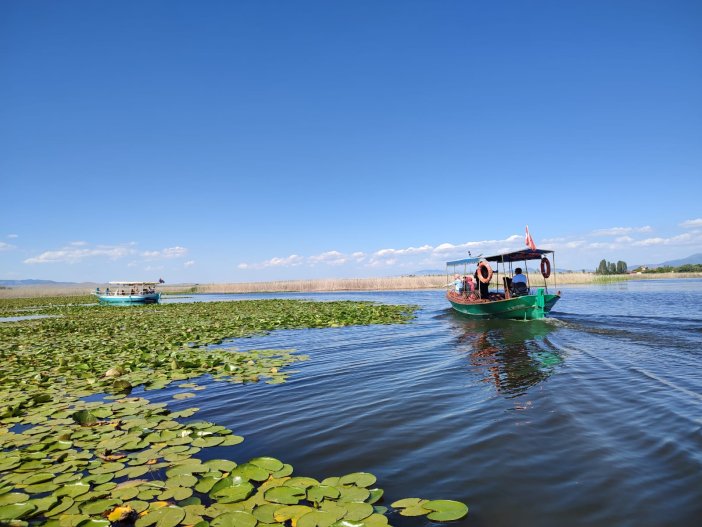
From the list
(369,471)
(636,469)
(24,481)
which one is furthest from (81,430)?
(636,469)

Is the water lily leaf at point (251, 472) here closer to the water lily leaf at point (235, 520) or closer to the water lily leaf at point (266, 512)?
the water lily leaf at point (266, 512)

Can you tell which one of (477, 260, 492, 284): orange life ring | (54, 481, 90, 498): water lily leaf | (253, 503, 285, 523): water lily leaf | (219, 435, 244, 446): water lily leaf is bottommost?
(219, 435, 244, 446): water lily leaf

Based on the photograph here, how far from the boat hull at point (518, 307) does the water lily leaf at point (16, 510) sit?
15676mm

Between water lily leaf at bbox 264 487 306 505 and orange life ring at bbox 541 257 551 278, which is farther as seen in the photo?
orange life ring at bbox 541 257 551 278

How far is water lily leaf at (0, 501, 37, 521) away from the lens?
299 cm

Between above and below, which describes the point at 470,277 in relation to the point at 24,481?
above

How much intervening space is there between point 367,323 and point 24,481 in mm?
14574

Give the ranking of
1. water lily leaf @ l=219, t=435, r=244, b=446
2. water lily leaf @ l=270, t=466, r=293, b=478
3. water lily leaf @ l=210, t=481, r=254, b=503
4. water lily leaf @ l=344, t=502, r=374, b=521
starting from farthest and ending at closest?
water lily leaf @ l=219, t=435, r=244, b=446
water lily leaf @ l=270, t=466, r=293, b=478
water lily leaf @ l=210, t=481, r=254, b=503
water lily leaf @ l=344, t=502, r=374, b=521

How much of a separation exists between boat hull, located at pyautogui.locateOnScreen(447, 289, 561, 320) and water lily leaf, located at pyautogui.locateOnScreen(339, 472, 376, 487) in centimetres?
1371

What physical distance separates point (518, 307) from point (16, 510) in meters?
16.2

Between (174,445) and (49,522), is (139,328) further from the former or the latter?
(49,522)

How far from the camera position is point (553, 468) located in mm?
3822

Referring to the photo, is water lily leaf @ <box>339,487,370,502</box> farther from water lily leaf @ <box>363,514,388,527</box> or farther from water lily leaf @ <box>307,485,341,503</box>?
water lily leaf @ <box>363,514,388,527</box>

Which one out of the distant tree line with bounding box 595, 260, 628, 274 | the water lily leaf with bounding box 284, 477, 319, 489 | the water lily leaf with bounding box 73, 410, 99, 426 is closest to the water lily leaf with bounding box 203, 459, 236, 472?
the water lily leaf with bounding box 284, 477, 319, 489
